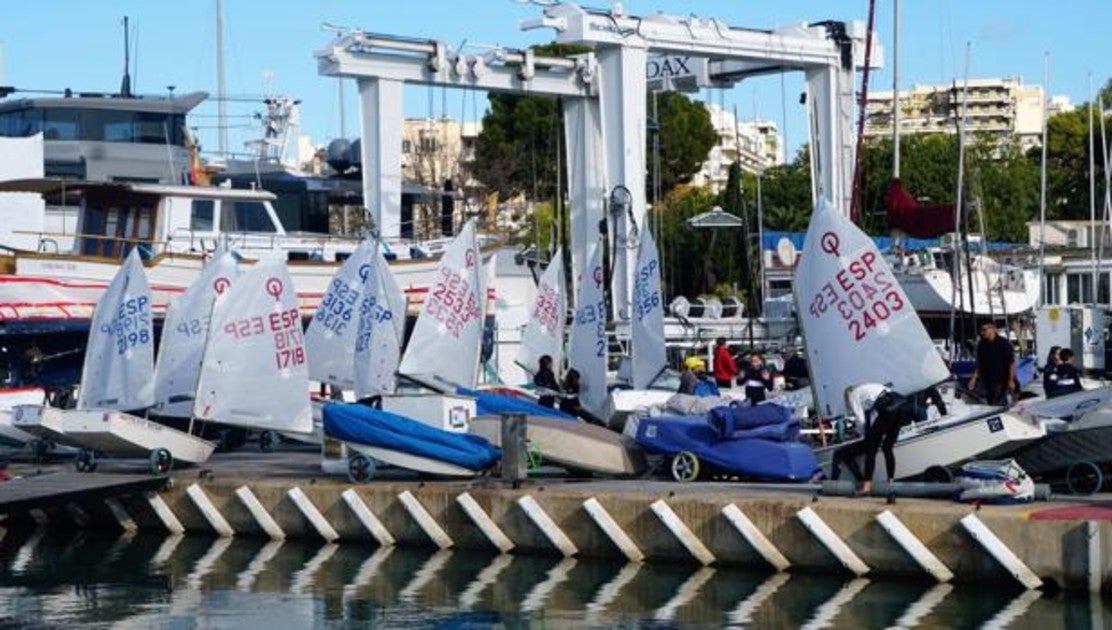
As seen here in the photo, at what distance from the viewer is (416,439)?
77.7 ft

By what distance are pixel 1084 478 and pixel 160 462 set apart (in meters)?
10.8

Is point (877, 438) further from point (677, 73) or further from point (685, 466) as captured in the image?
point (677, 73)

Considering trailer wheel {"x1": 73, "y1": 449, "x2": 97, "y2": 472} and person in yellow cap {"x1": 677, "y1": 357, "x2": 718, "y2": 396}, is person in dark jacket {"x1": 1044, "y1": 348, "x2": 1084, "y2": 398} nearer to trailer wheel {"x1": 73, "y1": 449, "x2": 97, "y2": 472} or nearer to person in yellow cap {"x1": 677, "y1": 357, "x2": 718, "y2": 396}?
person in yellow cap {"x1": 677, "y1": 357, "x2": 718, "y2": 396}

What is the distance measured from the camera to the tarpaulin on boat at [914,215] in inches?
1500

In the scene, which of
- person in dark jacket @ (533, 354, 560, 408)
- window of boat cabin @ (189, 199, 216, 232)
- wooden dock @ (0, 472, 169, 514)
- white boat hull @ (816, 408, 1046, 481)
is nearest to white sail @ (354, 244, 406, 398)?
person in dark jacket @ (533, 354, 560, 408)

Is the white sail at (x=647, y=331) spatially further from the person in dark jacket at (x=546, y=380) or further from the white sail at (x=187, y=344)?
the white sail at (x=187, y=344)

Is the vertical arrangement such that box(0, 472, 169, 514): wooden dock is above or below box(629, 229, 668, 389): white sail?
below

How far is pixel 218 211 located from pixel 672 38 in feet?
29.0

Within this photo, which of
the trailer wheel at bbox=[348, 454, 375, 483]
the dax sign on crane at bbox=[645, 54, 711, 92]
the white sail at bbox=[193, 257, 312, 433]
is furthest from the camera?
the dax sign on crane at bbox=[645, 54, 711, 92]

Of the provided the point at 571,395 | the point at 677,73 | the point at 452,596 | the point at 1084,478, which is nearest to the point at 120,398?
the point at 571,395

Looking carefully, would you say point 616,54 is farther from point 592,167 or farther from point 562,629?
point 562,629

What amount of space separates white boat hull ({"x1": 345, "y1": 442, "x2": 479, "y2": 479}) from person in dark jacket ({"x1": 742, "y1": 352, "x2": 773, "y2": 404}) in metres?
3.46

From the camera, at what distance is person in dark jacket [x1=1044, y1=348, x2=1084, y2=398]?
2733 cm

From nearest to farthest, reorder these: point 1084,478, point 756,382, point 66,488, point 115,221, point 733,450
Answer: point 1084,478
point 733,450
point 66,488
point 756,382
point 115,221
